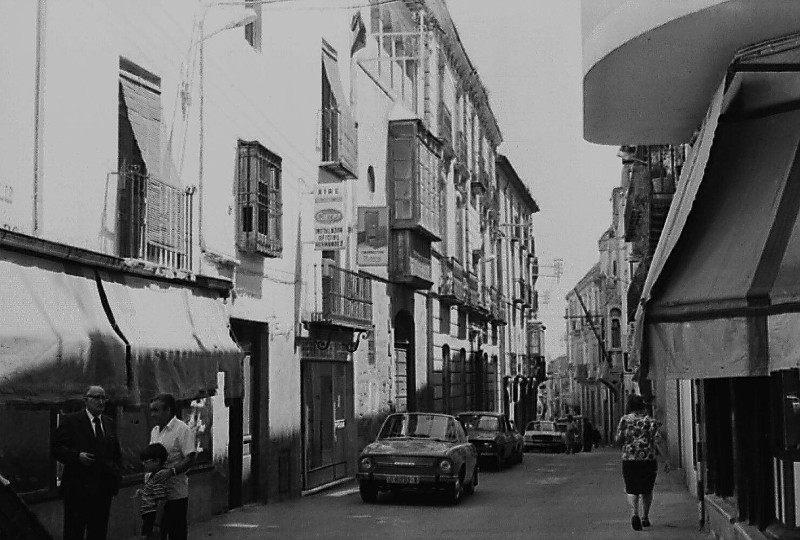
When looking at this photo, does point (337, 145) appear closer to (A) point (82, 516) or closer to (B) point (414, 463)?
(B) point (414, 463)

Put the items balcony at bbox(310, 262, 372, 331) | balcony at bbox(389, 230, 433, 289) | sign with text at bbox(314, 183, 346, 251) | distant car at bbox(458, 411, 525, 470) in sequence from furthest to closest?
distant car at bbox(458, 411, 525, 470) → balcony at bbox(389, 230, 433, 289) → balcony at bbox(310, 262, 372, 331) → sign with text at bbox(314, 183, 346, 251)

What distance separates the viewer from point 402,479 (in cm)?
1873

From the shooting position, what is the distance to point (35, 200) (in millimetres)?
11969

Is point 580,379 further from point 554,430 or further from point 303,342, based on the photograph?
point 303,342

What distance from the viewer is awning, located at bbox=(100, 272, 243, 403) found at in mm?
12898

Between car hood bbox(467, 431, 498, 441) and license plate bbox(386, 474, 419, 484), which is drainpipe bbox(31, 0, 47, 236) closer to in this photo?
license plate bbox(386, 474, 419, 484)

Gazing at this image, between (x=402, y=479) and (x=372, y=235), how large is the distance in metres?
7.82

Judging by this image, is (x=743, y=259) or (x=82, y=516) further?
(x=82, y=516)

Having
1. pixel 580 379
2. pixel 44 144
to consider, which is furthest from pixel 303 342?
pixel 580 379

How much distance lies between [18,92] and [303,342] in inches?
401

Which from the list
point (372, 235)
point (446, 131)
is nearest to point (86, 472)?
point (372, 235)

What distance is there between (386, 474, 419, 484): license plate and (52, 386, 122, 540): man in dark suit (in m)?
8.83

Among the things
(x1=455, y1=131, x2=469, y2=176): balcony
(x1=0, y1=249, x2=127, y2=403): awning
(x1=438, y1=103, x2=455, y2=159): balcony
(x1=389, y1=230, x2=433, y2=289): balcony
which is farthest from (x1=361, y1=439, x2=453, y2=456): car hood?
(x1=455, y1=131, x2=469, y2=176): balcony

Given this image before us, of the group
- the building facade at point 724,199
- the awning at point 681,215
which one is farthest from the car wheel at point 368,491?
the awning at point 681,215
